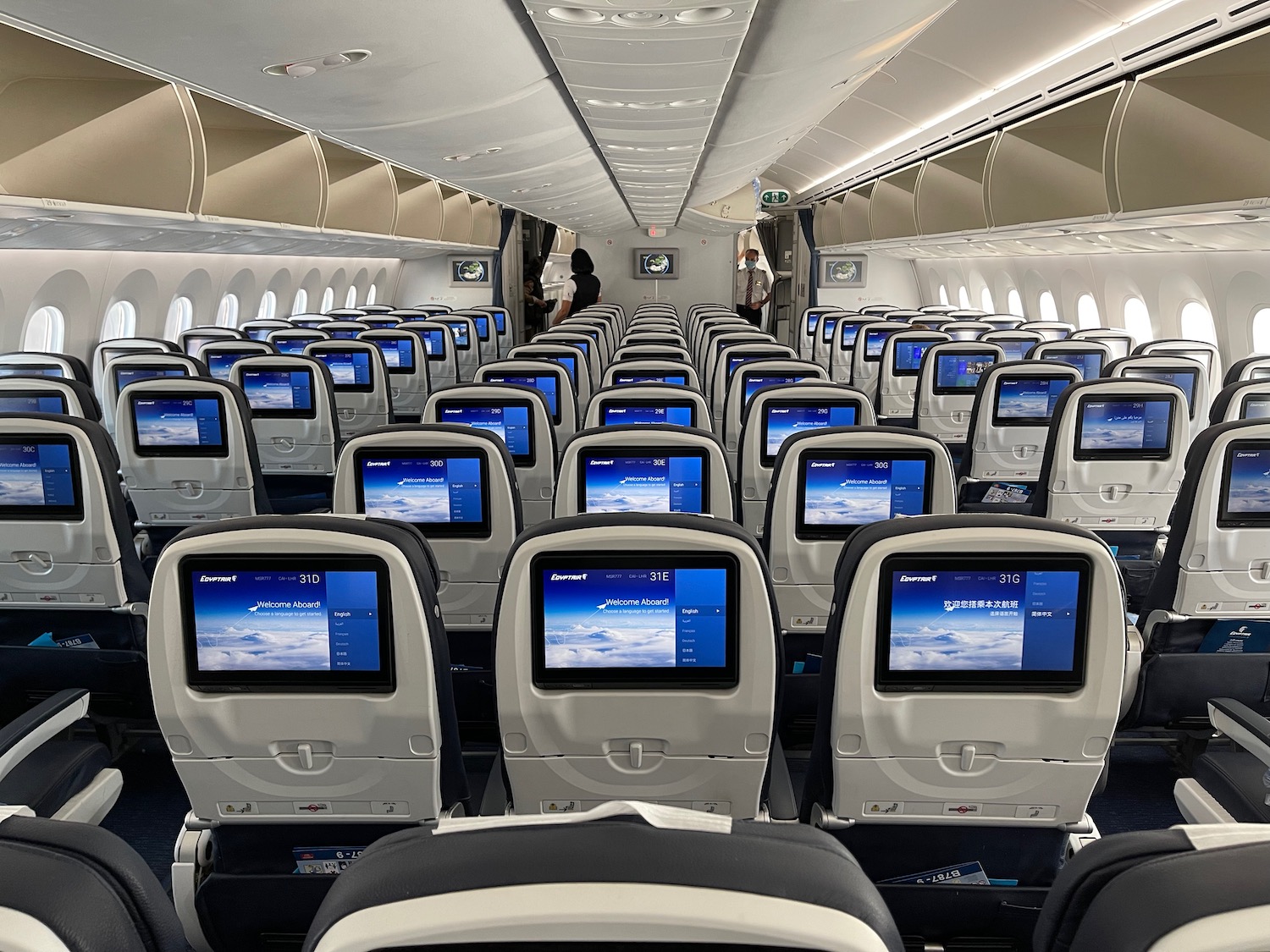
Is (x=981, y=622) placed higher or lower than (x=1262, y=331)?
lower

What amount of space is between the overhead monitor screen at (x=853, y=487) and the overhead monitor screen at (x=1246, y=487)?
105 cm

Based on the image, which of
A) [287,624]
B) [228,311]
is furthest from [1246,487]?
[228,311]

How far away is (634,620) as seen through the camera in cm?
244

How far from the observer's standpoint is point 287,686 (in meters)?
2.43

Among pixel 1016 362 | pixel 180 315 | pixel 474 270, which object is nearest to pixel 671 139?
pixel 1016 362

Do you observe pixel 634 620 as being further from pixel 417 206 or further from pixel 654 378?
pixel 417 206

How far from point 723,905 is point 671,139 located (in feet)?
25.1

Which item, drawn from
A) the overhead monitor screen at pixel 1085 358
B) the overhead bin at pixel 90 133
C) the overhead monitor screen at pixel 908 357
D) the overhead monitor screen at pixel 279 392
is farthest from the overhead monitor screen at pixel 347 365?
the overhead monitor screen at pixel 1085 358

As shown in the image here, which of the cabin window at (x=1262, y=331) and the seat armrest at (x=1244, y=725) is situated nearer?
the seat armrest at (x=1244, y=725)

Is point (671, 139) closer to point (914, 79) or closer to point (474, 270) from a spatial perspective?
point (914, 79)

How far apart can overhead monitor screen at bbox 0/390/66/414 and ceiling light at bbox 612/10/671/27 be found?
4.11 metres

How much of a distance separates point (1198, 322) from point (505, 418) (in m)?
9.06

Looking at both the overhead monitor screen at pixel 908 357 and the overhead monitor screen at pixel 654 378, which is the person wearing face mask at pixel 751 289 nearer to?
the overhead monitor screen at pixel 908 357

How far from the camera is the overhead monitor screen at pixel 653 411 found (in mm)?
5758
